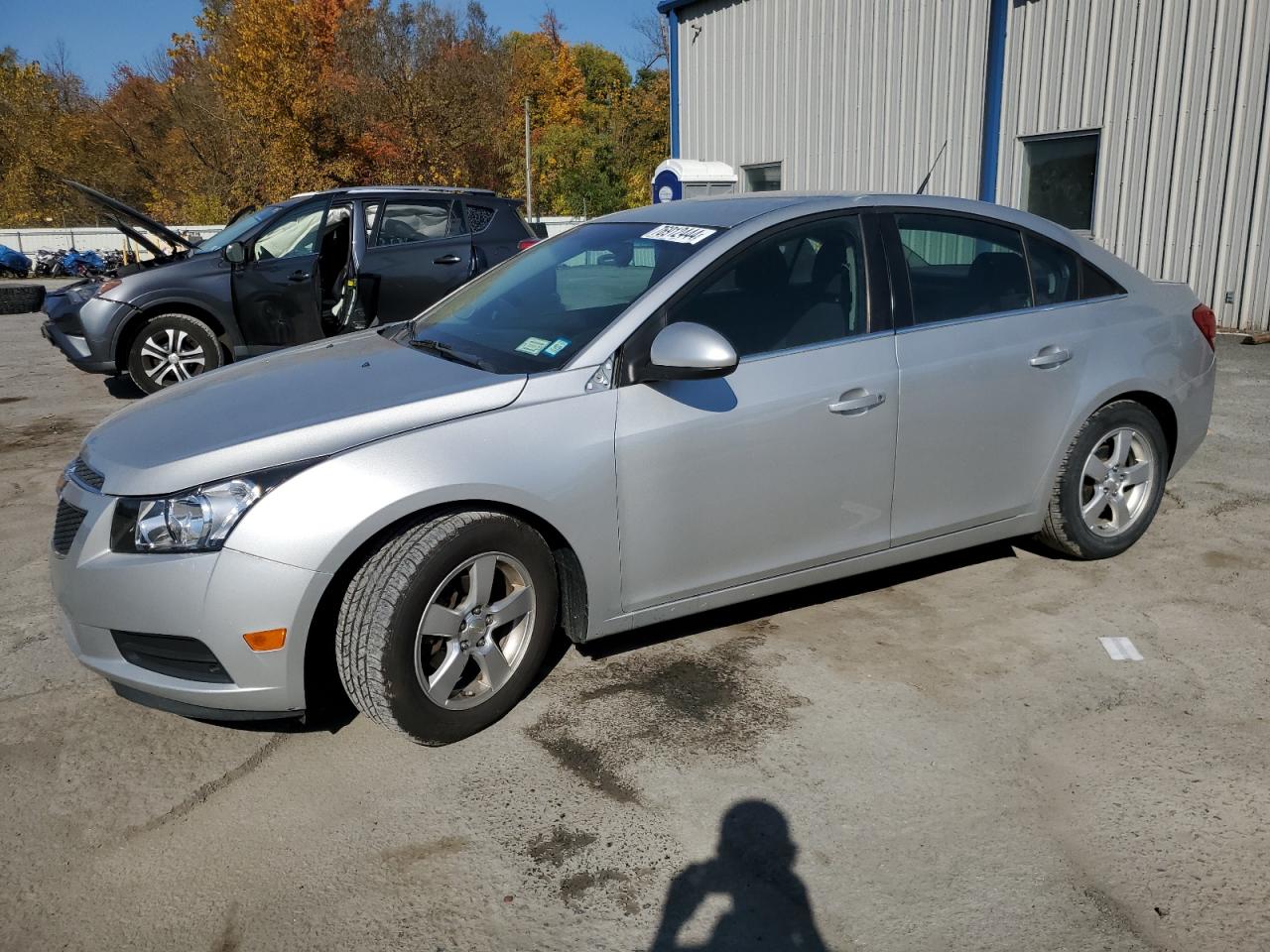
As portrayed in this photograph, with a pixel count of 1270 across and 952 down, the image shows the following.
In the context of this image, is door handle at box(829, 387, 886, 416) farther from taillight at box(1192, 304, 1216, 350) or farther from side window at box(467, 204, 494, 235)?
side window at box(467, 204, 494, 235)

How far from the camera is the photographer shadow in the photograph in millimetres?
2248

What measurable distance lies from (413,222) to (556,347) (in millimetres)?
6150

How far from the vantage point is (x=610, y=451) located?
3.09 meters

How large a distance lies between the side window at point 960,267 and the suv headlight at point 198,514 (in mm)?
2335

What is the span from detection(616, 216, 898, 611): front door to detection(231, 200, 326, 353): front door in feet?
18.1

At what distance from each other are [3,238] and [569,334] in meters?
46.2

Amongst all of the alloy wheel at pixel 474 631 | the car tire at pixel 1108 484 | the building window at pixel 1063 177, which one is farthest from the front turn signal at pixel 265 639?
the building window at pixel 1063 177

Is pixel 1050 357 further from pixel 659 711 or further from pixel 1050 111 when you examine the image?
pixel 1050 111

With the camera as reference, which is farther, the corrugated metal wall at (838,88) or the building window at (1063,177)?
the corrugated metal wall at (838,88)

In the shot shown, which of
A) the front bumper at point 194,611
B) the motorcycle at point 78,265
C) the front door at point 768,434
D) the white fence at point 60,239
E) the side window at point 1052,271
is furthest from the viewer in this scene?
the white fence at point 60,239

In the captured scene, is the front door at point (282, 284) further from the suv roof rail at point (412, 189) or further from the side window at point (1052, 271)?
the side window at point (1052, 271)

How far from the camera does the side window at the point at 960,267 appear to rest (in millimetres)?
3766

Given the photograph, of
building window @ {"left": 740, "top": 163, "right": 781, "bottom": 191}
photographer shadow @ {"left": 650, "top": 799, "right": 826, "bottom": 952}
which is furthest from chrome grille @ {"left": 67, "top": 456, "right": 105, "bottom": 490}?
building window @ {"left": 740, "top": 163, "right": 781, "bottom": 191}

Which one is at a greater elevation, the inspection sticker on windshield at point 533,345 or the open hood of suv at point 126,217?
the open hood of suv at point 126,217
